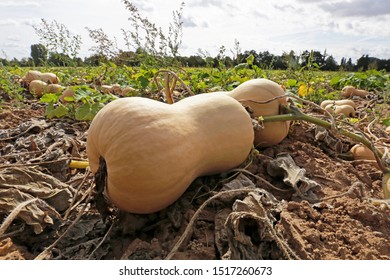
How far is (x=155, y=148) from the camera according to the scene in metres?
1.57

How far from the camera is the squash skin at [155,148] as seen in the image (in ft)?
5.12

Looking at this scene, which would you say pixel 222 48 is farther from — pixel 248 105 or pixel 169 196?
pixel 169 196

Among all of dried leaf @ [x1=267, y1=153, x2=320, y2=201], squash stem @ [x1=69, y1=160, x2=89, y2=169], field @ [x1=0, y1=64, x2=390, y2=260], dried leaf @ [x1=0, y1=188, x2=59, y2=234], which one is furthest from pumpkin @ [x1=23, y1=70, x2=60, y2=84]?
dried leaf @ [x1=267, y1=153, x2=320, y2=201]

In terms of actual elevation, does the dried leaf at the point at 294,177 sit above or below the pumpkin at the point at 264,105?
below

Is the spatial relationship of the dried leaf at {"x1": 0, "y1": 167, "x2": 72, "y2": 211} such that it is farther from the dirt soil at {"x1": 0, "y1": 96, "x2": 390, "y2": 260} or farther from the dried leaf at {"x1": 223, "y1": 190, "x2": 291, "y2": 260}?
the dried leaf at {"x1": 223, "y1": 190, "x2": 291, "y2": 260}

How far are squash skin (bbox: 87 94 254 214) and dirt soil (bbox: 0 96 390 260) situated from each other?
0.11 meters

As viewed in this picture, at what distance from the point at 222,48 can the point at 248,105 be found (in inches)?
104

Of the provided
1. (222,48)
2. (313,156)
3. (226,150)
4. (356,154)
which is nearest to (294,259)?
(226,150)

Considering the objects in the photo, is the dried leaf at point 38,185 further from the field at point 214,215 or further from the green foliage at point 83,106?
the green foliage at point 83,106

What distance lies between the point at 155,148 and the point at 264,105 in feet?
3.39

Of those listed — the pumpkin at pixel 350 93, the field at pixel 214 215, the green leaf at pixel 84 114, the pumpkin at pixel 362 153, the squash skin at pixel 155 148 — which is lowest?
the pumpkin at pixel 350 93

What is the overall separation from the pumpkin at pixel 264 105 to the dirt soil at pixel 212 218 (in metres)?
0.17

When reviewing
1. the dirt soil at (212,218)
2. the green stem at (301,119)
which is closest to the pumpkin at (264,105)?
the green stem at (301,119)

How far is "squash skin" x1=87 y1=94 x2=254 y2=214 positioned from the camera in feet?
5.12
